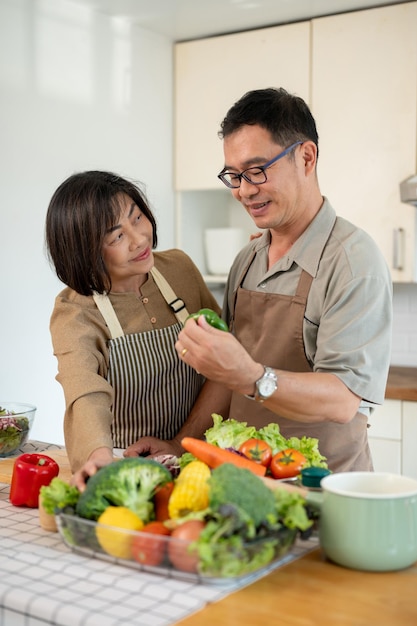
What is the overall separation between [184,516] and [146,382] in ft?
2.84

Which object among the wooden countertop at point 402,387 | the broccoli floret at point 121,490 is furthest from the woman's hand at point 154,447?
the wooden countertop at point 402,387

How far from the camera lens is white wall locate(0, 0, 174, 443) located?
3.36m

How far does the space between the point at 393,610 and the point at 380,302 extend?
0.82 meters

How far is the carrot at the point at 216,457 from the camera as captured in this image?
1.52 meters

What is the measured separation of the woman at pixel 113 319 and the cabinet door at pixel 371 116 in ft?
5.15

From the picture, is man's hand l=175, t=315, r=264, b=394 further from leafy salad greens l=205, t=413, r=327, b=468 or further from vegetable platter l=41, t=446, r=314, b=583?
vegetable platter l=41, t=446, r=314, b=583

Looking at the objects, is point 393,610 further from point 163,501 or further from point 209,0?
point 209,0

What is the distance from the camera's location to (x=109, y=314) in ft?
7.02

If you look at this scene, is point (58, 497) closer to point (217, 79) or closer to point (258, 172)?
point (258, 172)

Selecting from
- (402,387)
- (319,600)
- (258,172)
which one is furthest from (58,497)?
(402,387)

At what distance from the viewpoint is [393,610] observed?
47.9 inches

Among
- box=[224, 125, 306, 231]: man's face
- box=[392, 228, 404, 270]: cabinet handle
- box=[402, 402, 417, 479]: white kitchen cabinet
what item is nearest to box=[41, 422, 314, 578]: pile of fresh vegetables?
box=[224, 125, 306, 231]: man's face

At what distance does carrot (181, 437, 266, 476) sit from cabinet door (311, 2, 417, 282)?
7.51 feet

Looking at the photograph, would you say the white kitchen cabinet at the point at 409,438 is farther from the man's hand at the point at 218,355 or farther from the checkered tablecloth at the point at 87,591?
the checkered tablecloth at the point at 87,591
